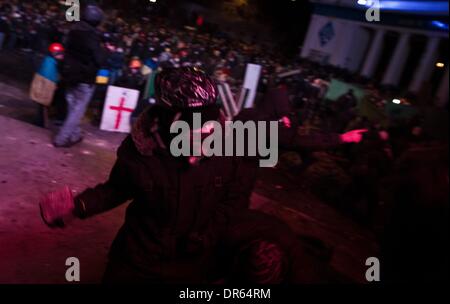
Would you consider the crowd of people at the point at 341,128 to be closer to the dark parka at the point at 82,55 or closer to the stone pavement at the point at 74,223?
the dark parka at the point at 82,55

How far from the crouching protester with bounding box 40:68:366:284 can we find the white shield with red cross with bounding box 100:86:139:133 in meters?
5.50

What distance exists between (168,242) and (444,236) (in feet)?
4.46

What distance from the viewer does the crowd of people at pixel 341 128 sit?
2.30 meters

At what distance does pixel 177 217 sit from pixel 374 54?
87.7 feet

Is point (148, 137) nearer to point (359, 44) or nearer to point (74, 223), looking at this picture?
point (74, 223)

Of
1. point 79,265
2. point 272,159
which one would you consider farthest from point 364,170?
point 79,265

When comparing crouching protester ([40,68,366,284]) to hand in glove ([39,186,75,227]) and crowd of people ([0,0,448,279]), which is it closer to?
hand in glove ([39,186,75,227])

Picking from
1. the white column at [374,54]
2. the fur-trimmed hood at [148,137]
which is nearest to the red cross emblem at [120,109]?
the fur-trimmed hood at [148,137]

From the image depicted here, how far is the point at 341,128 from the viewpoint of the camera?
37.6 ft

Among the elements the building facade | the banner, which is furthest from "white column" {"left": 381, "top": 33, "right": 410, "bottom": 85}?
the banner

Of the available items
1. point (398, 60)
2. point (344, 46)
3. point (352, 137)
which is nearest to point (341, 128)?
point (352, 137)

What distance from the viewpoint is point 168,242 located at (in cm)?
190

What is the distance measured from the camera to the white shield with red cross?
23.9 ft
